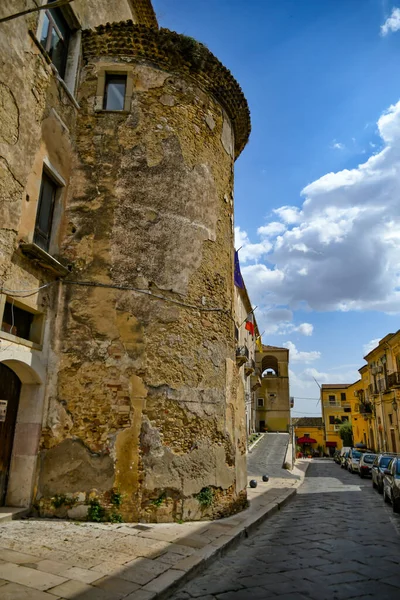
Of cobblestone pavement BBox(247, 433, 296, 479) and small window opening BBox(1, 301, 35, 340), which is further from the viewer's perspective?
cobblestone pavement BBox(247, 433, 296, 479)

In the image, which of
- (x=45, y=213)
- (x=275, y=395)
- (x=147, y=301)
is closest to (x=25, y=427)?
(x=147, y=301)

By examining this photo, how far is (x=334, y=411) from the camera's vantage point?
67.2m

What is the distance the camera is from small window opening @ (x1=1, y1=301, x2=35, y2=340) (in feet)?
23.2

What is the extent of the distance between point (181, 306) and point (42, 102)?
4.66 meters

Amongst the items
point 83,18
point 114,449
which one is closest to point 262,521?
point 114,449

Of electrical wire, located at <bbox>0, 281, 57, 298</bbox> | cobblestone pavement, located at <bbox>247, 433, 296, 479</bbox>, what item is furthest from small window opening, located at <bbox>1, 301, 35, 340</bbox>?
cobblestone pavement, located at <bbox>247, 433, 296, 479</bbox>

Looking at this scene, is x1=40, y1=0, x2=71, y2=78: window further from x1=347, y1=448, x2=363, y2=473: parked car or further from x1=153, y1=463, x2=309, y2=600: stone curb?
x1=347, y1=448, x2=363, y2=473: parked car

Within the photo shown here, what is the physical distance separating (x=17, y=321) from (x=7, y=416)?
1666 millimetres

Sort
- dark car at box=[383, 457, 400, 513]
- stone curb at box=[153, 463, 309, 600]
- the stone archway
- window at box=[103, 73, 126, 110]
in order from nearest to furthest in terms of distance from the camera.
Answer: stone curb at box=[153, 463, 309, 600], the stone archway, window at box=[103, 73, 126, 110], dark car at box=[383, 457, 400, 513]

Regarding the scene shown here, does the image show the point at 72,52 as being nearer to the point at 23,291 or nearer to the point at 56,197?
the point at 56,197

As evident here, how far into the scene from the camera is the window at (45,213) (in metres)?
8.15

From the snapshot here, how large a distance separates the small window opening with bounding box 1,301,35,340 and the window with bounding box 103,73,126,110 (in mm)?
4959

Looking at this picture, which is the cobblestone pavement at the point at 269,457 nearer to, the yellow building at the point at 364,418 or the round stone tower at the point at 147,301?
the yellow building at the point at 364,418

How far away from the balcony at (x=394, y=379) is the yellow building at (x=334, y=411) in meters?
34.1
